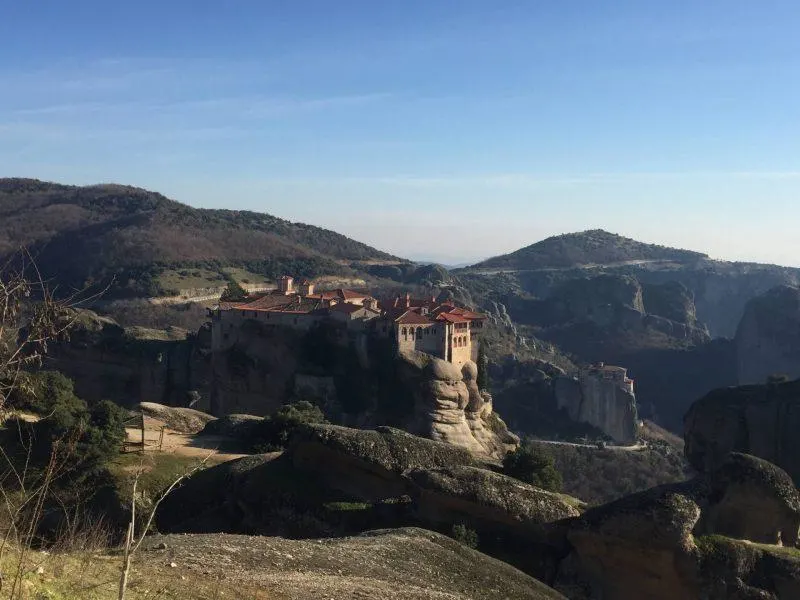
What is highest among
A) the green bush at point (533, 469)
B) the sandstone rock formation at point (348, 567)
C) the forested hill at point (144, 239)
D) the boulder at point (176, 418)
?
the forested hill at point (144, 239)

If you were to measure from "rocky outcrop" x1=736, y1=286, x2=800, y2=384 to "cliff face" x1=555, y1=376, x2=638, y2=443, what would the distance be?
4122 centimetres

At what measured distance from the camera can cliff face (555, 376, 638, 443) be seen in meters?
84.8

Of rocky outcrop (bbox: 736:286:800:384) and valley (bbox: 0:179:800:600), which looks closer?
valley (bbox: 0:179:800:600)

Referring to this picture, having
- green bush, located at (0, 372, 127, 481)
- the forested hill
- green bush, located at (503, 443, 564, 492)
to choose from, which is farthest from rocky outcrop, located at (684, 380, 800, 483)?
the forested hill

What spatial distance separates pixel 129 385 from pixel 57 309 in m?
51.2

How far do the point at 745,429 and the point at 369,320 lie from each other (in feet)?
73.6

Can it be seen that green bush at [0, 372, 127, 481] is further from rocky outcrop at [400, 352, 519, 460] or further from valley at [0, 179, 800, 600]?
rocky outcrop at [400, 352, 519, 460]

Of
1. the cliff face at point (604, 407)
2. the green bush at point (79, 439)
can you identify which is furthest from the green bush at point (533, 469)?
the cliff face at point (604, 407)

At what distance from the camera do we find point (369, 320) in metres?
53.0

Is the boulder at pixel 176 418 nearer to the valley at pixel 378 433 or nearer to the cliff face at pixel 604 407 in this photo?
the valley at pixel 378 433

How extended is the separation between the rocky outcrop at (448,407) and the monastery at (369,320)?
142 cm

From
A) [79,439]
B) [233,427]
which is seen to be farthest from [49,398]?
[79,439]

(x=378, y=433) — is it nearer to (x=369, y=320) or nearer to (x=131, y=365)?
(x=369, y=320)

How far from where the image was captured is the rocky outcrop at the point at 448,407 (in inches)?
1954
